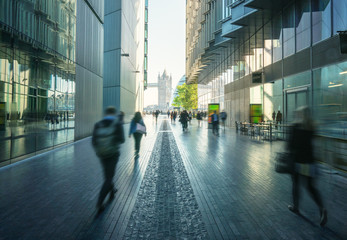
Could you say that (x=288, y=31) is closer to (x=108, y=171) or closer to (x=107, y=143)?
(x=107, y=143)

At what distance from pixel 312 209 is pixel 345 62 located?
7901 millimetres

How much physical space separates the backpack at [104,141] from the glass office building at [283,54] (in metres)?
6.08

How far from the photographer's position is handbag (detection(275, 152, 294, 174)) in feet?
12.9

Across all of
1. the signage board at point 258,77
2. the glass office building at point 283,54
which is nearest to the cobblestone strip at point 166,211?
the glass office building at point 283,54

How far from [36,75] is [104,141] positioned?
7.05 m

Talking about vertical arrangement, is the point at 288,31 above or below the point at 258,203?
above

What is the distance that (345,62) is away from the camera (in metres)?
9.90

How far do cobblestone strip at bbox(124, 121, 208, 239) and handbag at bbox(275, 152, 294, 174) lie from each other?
1467mm

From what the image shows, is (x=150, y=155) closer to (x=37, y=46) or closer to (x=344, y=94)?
(x=37, y=46)

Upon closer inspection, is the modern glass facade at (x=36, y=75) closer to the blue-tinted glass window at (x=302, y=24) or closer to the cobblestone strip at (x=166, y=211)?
the cobblestone strip at (x=166, y=211)

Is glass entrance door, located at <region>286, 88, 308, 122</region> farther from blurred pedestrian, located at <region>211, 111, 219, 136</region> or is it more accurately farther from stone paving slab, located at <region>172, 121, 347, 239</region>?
stone paving slab, located at <region>172, 121, 347, 239</region>

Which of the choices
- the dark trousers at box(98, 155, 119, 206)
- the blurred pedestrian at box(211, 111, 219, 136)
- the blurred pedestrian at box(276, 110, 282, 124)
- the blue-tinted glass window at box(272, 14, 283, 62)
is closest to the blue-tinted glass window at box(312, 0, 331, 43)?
the blue-tinted glass window at box(272, 14, 283, 62)

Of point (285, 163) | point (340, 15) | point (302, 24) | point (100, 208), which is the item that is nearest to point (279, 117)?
point (302, 24)

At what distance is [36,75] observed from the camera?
977 centimetres
